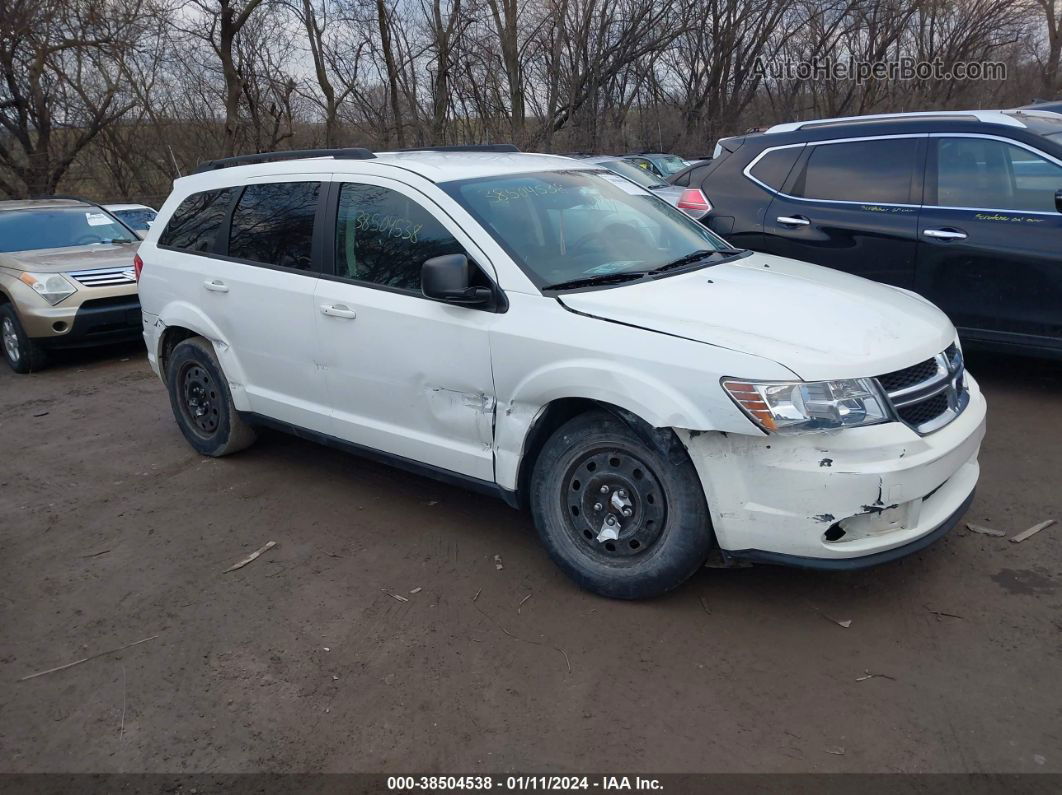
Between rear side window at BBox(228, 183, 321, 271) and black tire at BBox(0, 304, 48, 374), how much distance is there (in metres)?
4.57

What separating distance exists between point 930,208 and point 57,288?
7626mm

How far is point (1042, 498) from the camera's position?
446cm

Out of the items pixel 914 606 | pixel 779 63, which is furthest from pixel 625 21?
pixel 914 606

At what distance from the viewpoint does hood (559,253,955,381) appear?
3283mm

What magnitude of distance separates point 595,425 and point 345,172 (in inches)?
81.1

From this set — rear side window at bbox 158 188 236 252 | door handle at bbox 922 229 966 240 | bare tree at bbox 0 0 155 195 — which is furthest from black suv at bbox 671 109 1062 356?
bare tree at bbox 0 0 155 195

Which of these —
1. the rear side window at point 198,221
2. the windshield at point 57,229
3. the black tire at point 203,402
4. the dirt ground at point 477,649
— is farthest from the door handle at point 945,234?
the windshield at point 57,229

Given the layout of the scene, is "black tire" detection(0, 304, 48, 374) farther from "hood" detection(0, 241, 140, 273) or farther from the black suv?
the black suv

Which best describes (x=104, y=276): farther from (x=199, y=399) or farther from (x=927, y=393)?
(x=927, y=393)

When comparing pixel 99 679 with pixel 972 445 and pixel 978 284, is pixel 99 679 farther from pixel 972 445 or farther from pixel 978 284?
pixel 978 284

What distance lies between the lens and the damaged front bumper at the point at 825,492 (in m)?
3.18

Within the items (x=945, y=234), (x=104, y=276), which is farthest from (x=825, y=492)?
(x=104, y=276)

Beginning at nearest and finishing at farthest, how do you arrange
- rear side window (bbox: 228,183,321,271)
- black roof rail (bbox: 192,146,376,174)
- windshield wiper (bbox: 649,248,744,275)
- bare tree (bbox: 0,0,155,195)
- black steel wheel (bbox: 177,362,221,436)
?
windshield wiper (bbox: 649,248,744,275) → rear side window (bbox: 228,183,321,271) → black roof rail (bbox: 192,146,376,174) → black steel wheel (bbox: 177,362,221,436) → bare tree (bbox: 0,0,155,195)

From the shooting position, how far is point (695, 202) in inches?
279
